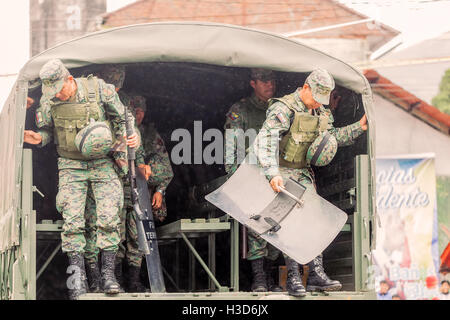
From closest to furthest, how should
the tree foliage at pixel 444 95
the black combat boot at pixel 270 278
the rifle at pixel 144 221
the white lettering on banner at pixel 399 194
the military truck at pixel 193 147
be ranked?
1. the military truck at pixel 193 147
2. the rifle at pixel 144 221
3. the black combat boot at pixel 270 278
4. the white lettering on banner at pixel 399 194
5. the tree foliage at pixel 444 95

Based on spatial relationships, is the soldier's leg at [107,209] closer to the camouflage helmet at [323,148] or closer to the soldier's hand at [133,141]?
the soldier's hand at [133,141]

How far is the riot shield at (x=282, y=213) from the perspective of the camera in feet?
24.1

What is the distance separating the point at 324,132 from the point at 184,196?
2598 millimetres

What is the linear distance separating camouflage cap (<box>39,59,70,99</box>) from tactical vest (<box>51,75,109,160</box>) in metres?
0.19

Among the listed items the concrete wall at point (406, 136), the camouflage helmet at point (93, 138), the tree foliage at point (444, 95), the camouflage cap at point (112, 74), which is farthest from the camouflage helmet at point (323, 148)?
the tree foliage at point (444, 95)

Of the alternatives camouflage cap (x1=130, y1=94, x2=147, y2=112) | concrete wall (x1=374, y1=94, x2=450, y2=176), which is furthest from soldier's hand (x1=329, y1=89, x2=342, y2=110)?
concrete wall (x1=374, y1=94, x2=450, y2=176)

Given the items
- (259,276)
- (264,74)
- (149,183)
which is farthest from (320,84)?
(149,183)

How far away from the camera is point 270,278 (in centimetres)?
852

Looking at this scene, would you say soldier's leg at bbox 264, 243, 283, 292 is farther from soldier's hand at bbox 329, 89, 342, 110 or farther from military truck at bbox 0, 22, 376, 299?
soldier's hand at bbox 329, 89, 342, 110

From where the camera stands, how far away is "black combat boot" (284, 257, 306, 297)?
725 cm

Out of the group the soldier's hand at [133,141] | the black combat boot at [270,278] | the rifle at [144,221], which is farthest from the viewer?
the black combat boot at [270,278]

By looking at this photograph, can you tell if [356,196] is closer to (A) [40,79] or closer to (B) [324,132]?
(B) [324,132]

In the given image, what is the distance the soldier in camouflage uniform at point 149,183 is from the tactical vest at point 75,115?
2.94 feet
